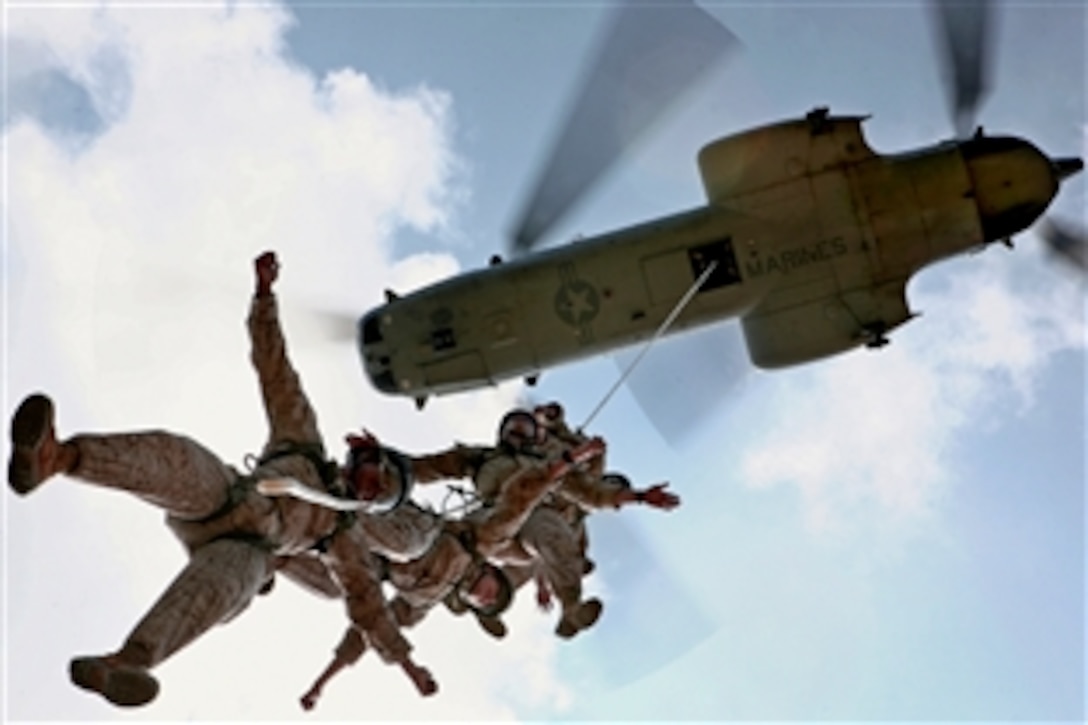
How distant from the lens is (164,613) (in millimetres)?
4320

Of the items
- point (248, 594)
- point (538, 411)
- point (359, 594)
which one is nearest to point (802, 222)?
point (538, 411)

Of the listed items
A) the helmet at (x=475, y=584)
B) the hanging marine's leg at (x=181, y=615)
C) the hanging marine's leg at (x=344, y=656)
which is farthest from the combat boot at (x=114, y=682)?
the hanging marine's leg at (x=344, y=656)

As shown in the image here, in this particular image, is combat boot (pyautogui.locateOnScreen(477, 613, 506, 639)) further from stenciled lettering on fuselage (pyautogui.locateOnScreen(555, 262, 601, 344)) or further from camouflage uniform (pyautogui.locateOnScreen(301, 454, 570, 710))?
stenciled lettering on fuselage (pyautogui.locateOnScreen(555, 262, 601, 344))

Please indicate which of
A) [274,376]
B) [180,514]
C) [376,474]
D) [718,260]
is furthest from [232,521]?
[718,260]

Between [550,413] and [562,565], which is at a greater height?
[550,413]

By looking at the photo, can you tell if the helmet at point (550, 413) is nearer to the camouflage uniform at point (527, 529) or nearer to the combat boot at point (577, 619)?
the camouflage uniform at point (527, 529)

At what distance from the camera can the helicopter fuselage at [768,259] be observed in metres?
8.85

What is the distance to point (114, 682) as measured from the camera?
3.86m

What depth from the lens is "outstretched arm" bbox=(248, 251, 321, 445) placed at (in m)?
5.48

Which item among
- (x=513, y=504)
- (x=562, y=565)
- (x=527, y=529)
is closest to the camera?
(x=513, y=504)

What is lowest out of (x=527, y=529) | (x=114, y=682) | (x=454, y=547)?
(x=114, y=682)

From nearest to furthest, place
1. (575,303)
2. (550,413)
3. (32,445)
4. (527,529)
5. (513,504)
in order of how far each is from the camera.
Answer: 1. (32,445)
2. (513,504)
3. (527,529)
4. (550,413)
5. (575,303)

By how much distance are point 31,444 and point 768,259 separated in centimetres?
648

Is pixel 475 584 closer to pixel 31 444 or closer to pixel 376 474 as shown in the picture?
pixel 376 474
